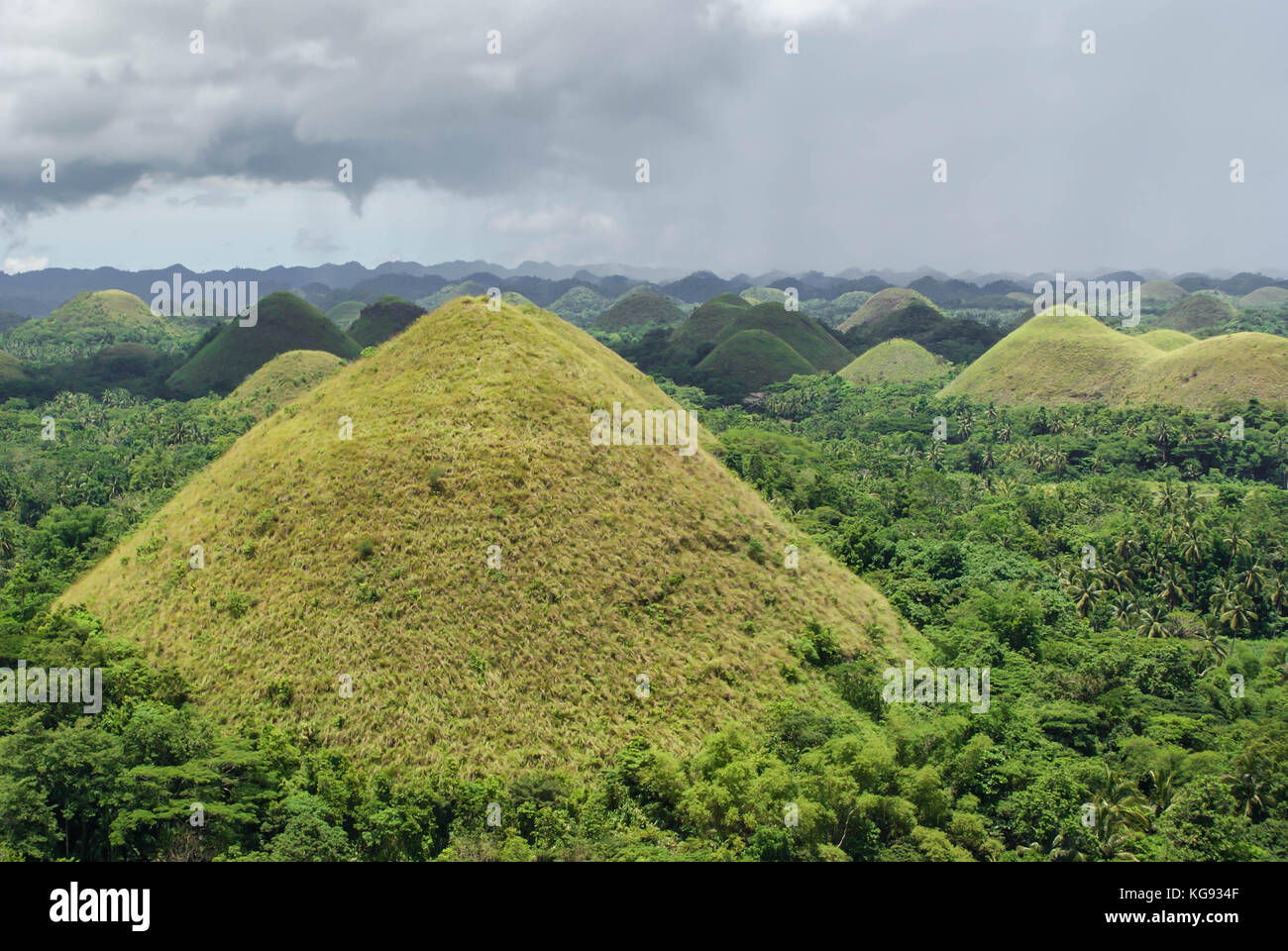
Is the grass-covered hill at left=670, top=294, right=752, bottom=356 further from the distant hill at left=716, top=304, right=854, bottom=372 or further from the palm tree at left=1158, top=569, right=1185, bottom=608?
the palm tree at left=1158, top=569, right=1185, bottom=608

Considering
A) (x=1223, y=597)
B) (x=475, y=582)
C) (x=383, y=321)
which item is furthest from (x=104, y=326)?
(x=1223, y=597)

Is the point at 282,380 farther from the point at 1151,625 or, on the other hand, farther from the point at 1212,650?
the point at 1212,650

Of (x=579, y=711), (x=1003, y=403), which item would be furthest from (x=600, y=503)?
(x=1003, y=403)

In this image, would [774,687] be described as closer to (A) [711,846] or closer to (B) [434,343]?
(A) [711,846]

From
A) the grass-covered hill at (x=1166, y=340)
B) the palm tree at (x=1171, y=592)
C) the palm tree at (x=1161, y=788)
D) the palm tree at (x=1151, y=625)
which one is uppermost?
the grass-covered hill at (x=1166, y=340)

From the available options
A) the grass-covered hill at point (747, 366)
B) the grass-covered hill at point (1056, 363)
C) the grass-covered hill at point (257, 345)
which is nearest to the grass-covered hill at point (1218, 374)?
the grass-covered hill at point (1056, 363)

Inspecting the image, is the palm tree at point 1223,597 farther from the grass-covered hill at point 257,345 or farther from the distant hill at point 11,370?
the distant hill at point 11,370
